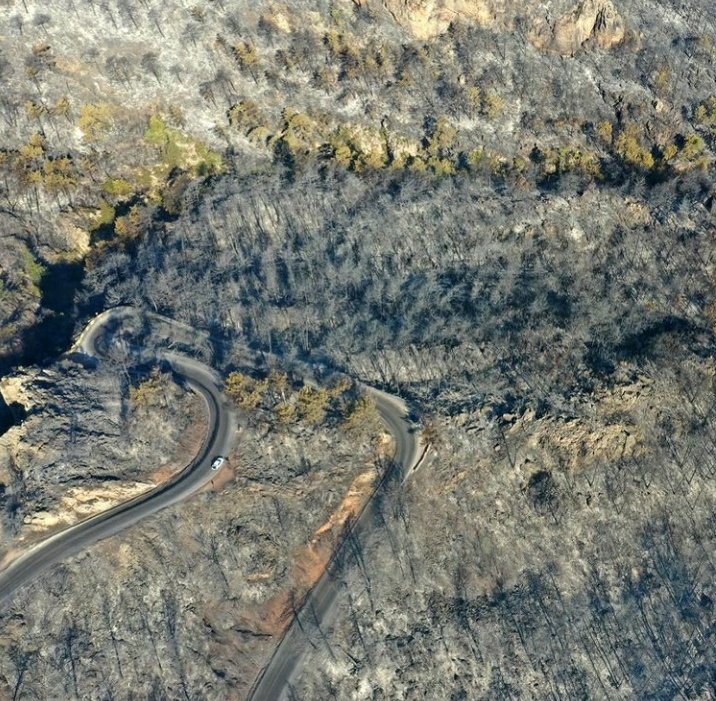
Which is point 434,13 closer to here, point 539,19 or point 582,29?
point 539,19

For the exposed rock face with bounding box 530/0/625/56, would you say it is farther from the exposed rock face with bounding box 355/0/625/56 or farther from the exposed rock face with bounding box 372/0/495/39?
the exposed rock face with bounding box 372/0/495/39

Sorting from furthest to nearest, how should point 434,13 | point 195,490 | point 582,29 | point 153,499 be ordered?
1. point 582,29
2. point 434,13
3. point 195,490
4. point 153,499

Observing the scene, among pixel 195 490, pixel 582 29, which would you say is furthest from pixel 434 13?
pixel 195 490

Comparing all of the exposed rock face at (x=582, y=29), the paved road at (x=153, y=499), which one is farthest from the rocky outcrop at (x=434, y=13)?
the paved road at (x=153, y=499)

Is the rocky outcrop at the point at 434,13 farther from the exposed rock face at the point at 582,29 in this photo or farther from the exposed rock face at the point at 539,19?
the exposed rock face at the point at 582,29

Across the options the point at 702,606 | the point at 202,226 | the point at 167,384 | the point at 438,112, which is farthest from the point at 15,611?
the point at 438,112

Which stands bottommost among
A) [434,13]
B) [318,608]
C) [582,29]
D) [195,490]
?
[318,608]
